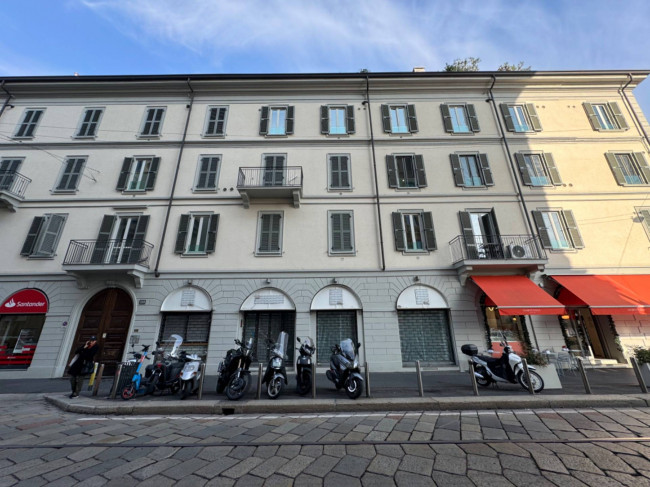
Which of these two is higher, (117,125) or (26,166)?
(117,125)

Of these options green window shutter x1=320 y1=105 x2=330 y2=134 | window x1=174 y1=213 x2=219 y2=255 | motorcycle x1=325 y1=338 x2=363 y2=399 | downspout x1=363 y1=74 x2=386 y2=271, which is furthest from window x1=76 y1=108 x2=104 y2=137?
motorcycle x1=325 y1=338 x2=363 y2=399

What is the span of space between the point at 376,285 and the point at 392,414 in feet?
19.6

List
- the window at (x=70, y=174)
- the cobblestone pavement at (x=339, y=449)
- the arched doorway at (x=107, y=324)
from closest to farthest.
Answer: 1. the cobblestone pavement at (x=339, y=449)
2. the arched doorway at (x=107, y=324)
3. the window at (x=70, y=174)

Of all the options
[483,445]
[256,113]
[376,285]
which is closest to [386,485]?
[483,445]

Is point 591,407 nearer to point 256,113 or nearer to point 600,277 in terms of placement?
point 600,277

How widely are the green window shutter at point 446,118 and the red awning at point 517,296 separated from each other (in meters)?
7.82

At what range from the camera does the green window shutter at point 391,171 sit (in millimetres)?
12446

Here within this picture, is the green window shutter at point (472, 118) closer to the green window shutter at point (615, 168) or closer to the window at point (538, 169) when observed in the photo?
the window at point (538, 169)

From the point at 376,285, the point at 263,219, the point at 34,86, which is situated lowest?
the point at 376,285

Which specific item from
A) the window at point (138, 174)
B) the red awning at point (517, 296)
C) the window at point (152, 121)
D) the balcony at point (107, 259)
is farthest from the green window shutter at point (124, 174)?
the red awning at point (517, 296)

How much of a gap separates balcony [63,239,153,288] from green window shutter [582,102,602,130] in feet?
72.1

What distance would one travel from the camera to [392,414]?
516 centimetres

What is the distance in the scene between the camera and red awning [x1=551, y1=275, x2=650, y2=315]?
9.34 m

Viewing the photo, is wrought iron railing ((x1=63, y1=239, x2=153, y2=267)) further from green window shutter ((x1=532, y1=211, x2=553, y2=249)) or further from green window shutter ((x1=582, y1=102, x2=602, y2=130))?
green window shutter ((x1=582, y1=102, x2=602, y2=130))
